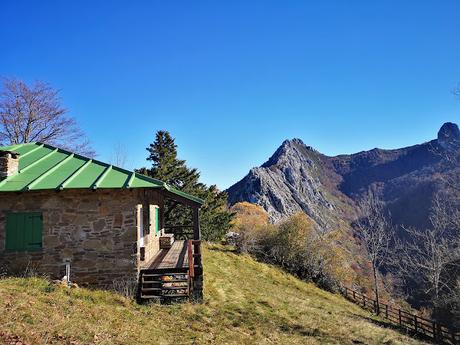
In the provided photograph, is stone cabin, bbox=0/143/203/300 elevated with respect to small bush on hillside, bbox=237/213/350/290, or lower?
elevated

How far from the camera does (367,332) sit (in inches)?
536

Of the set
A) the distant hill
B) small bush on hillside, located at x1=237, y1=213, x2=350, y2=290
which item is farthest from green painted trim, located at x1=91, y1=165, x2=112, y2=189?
the distant hill

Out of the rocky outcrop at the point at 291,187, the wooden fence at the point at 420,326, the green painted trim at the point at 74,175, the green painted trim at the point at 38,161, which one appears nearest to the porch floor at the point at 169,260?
the green painted trim at the point at 74,175

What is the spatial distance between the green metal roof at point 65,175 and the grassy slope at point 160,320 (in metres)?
2.99

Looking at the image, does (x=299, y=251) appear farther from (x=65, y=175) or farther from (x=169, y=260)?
(x=65, y=175)

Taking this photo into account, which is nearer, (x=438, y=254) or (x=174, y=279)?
(x=174, y=279)

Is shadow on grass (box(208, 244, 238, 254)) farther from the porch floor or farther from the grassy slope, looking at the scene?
the grassy slope

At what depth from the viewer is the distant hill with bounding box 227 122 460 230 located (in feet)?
273

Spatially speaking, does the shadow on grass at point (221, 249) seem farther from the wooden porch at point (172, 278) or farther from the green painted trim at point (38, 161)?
the green painted trim at point (38, 161)

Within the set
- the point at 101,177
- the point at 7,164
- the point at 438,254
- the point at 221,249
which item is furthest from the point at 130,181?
the point at 438,254

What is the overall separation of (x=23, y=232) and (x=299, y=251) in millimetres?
23284

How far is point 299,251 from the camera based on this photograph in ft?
99.0

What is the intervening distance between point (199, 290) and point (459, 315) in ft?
70.4

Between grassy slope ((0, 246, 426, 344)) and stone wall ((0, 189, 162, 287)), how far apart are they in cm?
101
